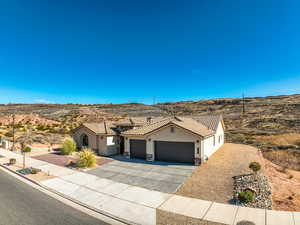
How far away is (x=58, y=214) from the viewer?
770 centimetres

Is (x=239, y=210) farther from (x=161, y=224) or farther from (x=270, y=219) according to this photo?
(x=161, y=224)

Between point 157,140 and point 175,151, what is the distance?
2.08 m

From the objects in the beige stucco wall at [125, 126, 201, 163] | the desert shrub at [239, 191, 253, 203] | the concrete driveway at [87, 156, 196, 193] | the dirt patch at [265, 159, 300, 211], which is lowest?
the dirt patch at [265, 159, 300, 211]

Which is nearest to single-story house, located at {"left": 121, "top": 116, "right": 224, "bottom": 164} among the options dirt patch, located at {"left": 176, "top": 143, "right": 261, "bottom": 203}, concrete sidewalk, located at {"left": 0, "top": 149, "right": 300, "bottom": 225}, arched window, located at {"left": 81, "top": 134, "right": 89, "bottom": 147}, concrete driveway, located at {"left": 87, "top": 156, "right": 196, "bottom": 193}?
concrete driveway, located at {"left": 87, "top": 156, "right": 196, "bottom": 193}

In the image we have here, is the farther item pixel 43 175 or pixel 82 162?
pixel 82 162

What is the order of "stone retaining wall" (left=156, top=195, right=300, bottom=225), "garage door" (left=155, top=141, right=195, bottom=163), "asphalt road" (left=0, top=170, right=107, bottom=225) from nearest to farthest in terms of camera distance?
"stone retaining wall" (left=156, top=195, right=300, bottom=225), "asphalt road" (left=0, top=170, right=107, bottom=225), "garage door" (left=155, top=141, right=195, bottom=163)

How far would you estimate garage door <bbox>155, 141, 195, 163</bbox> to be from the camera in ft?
53.9

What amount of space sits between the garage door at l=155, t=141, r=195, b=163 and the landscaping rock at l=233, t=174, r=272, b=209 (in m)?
4.88

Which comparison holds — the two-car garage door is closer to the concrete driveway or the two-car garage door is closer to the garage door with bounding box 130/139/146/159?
the garage door with bounding box 130/139/146/159

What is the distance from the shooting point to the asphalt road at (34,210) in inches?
281

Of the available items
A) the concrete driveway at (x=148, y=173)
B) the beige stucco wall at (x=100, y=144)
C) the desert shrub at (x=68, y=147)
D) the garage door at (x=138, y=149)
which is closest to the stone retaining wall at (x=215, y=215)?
the concrete driveway at (x=148, y=173)

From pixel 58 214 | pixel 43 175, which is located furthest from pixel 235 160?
pixel 43 175

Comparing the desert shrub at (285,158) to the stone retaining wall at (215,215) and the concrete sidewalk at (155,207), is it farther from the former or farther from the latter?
the concrete sidewalk at (155,207)

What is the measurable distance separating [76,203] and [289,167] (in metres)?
21.3
